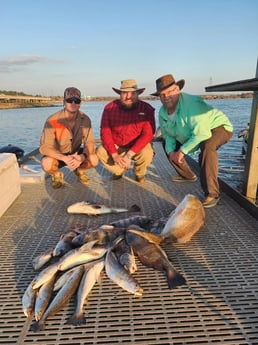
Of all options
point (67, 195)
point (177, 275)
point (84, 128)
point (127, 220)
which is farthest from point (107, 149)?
point (177, 275)

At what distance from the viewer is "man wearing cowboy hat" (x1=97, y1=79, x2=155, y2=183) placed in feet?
15.9

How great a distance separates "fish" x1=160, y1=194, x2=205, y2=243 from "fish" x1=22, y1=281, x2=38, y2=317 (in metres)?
1.36

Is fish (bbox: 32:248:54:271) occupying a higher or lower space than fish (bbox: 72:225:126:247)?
lower

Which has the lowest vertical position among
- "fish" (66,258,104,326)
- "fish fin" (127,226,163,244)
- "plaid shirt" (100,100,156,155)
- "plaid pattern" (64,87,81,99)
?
"fish" (66,258,104,326)

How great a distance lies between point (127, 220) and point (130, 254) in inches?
29.8

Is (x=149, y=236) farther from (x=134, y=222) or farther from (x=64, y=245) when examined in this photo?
(x=64, y=245)

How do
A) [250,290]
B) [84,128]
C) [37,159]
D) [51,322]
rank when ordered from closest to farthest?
[51,322] < [250,290] < [84,128] < [37,159]

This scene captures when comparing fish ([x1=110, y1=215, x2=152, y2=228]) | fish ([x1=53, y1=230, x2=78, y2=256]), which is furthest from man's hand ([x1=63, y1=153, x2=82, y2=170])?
fish ([x1=53, y1=230, x2=78, y2=256])

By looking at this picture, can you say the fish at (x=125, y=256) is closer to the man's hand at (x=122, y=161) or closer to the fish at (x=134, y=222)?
the fish at (x=134, y=222)

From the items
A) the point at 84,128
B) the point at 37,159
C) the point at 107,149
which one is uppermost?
the point at 84,128

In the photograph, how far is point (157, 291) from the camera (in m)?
2.17

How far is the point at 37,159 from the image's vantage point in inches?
283

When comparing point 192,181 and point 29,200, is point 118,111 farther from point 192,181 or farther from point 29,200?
point 29,200

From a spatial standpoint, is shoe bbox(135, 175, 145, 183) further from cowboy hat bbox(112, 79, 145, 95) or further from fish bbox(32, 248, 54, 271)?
fish bbox(32, 248, 54, 271)
